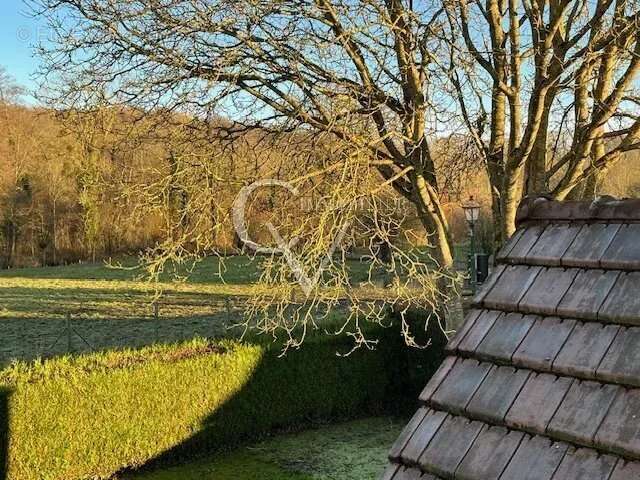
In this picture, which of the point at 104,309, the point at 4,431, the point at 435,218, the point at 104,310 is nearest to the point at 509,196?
the point at 435,218

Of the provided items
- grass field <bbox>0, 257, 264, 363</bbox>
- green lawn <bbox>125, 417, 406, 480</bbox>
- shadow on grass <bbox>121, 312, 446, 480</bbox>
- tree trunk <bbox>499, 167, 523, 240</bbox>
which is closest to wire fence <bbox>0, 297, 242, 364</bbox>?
grass field <bbox>0, 257, 264, 363</bbox>

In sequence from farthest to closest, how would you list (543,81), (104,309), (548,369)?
(104,309) < (543,81) < (548,369)

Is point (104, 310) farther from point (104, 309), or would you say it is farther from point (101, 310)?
point (104, 309)

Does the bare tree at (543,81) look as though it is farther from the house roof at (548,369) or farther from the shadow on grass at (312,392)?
the house roof at (548,369)

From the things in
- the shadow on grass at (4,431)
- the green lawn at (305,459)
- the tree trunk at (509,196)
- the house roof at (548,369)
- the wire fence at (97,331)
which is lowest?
the green lawn at (305,459)

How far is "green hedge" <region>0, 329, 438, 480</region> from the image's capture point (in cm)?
727

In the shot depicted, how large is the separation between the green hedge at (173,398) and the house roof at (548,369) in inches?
261

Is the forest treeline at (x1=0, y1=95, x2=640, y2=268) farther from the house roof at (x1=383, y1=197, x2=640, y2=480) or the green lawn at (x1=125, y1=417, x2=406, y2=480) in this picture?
the house roof at (x1=383, y1=197, x2=640, y2=480)

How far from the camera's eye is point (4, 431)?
705 centimetres

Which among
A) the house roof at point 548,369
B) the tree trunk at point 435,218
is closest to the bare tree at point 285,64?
the tree trunk at point 435,218

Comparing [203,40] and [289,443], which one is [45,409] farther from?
[203,40]

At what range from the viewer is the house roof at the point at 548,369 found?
1.44 meters

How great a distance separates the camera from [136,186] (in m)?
6.97

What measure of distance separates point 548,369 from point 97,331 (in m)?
16.1
